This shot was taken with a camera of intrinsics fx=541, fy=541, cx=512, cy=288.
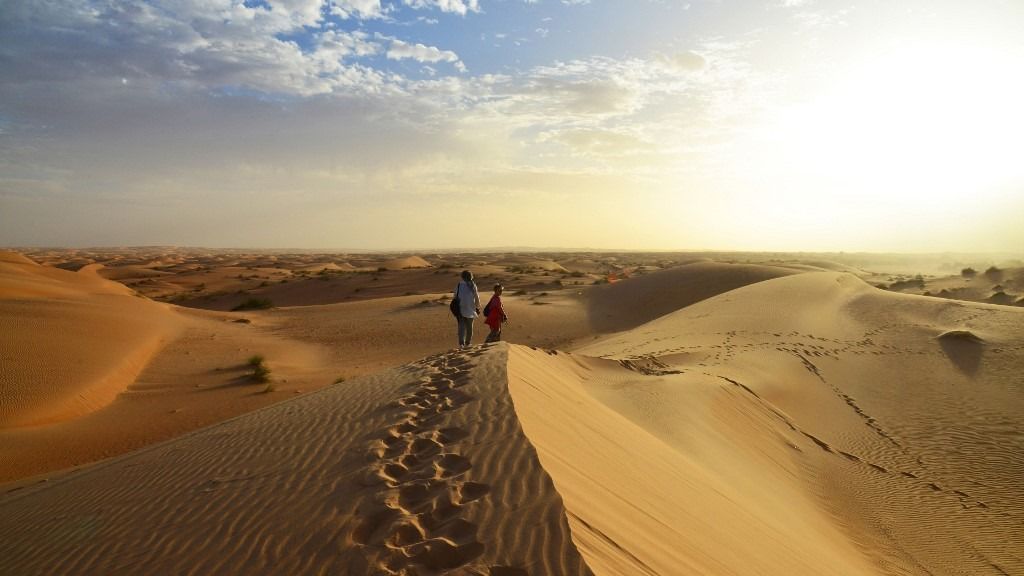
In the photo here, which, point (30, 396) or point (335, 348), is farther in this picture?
point (335, 348)

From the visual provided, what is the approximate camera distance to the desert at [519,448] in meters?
3.47

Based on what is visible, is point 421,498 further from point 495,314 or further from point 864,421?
point 864,421

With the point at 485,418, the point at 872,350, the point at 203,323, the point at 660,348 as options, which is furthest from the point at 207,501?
the point at 203,323

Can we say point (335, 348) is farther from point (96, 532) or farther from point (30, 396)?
point (96, 532)

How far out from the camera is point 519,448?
4.21 meters

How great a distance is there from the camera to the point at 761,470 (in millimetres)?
7180

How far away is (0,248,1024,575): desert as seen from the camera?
3473 mm

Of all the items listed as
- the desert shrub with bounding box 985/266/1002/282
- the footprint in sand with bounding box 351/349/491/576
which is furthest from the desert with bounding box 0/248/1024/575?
the desert shrub with bounding box 985/266/1002/282

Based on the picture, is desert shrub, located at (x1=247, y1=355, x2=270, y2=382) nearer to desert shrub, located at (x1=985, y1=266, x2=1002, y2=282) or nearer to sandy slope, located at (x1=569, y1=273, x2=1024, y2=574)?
sandy slope, located at (x1=569, y1=273, x2=1024, y2=574)

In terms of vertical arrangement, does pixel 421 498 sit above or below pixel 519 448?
below

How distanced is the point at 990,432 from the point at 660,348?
654 centimetres

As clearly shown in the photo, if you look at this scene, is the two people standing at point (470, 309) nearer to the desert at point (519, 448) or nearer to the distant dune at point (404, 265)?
the desert at point (519, 448)

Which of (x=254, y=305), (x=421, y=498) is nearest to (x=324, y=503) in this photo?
(x=421, y=498)

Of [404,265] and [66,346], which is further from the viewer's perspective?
[404,265]
